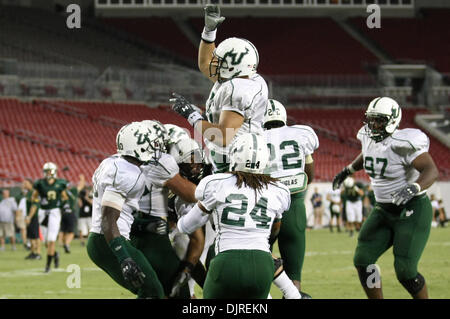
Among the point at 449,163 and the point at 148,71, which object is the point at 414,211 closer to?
the point at 449,163

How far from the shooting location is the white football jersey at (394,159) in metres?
7.29

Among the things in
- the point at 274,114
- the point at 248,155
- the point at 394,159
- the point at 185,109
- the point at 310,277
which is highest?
the point at 185,109

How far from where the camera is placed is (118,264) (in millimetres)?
6180

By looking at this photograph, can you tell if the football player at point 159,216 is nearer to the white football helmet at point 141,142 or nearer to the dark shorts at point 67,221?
the white football helmet at point 141,142

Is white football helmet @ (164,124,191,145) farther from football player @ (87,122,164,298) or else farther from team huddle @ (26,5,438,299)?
football player @ (87,122,164,298)

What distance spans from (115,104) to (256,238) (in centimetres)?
2706

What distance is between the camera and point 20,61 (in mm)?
31078

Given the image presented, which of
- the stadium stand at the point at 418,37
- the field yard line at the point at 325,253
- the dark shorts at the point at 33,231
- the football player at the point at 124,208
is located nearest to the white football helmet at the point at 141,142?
the football player at the point at 124,208

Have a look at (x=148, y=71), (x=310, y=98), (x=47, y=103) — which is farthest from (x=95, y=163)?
(x=310, y=98)

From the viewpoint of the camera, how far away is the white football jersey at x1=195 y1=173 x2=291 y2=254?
527 centimetres

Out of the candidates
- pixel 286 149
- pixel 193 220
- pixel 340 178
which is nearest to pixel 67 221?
pixel 340 178

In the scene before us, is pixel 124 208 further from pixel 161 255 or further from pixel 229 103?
pixel 229 103

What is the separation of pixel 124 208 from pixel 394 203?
235 cm

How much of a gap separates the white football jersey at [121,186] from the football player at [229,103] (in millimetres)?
555
